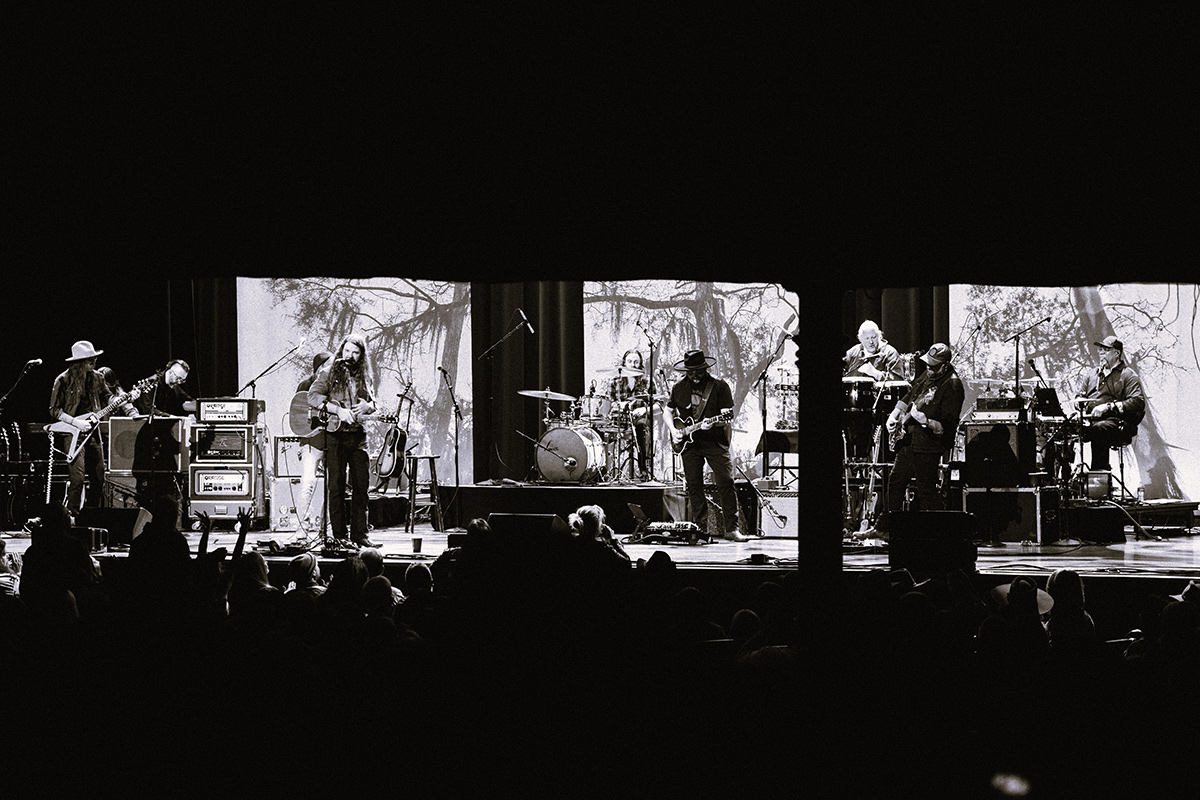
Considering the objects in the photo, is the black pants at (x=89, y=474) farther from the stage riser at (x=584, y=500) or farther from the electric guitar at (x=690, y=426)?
the electric guitar at (x=690, y=426)

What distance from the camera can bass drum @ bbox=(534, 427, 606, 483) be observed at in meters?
14.0

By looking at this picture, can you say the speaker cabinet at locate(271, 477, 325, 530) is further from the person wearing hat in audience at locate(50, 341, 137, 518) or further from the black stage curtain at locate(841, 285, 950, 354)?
the black stage curtain at locate(841, 285, 950, 354)

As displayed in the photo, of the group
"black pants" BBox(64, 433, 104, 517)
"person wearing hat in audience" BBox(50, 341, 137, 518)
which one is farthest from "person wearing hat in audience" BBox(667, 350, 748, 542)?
"black pants" BBox(64, 433, 104, 517)

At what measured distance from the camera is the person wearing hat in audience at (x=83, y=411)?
13984mm

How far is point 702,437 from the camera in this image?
489 inches

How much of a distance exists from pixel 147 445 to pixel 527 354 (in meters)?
5.42

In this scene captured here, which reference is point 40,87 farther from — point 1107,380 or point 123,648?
point 1107,380

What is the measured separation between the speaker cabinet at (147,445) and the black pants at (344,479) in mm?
2730

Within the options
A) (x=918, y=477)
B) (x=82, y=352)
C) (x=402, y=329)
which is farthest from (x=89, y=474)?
(x=918, y=477)

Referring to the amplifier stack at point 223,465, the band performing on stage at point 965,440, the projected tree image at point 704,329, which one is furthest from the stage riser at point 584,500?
the projected tree image at point 704,329

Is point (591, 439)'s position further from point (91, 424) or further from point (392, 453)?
point (91, 424)

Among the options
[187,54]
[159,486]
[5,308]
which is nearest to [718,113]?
[187,54]

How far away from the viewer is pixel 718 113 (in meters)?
4.68

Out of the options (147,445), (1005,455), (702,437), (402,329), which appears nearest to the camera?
(1005,455)
